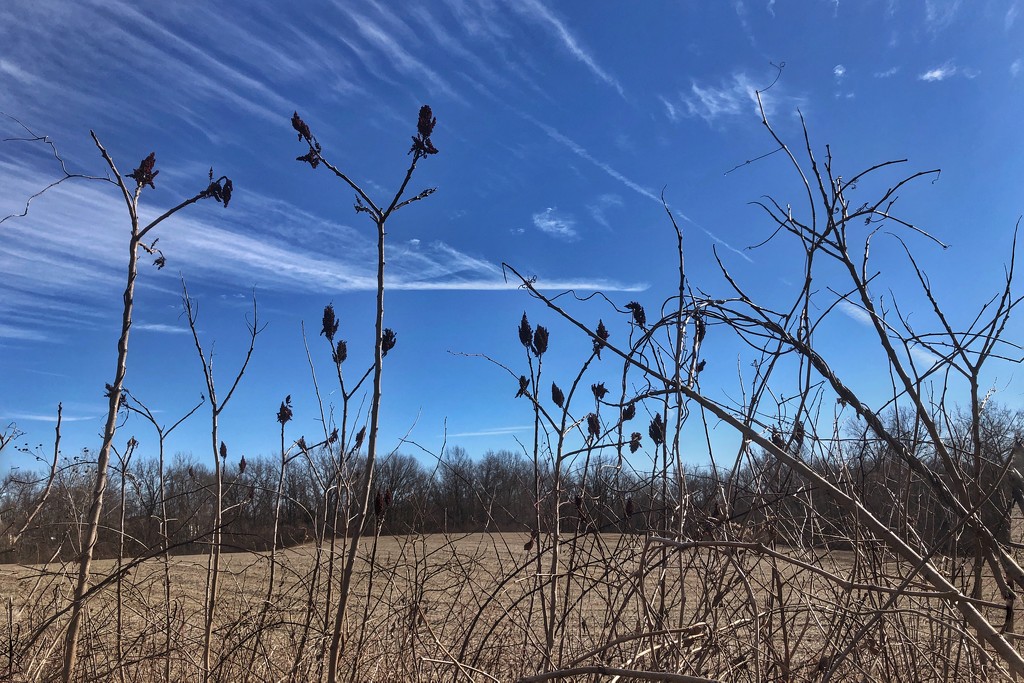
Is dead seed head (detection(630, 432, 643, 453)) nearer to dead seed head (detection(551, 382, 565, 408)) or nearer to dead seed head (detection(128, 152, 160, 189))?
dead seed head (detection(551, 382, 565, 408))

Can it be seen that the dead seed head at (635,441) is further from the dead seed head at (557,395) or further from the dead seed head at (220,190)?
the dead seed head at (220,190)

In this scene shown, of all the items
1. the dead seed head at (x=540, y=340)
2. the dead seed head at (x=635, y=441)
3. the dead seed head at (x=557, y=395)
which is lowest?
the dead seed head at (x=635, y=441)

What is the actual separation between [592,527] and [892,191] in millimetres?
1590

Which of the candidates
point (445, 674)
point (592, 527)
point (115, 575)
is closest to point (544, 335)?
point (592, 527)

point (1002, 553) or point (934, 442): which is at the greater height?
point (934, 442)

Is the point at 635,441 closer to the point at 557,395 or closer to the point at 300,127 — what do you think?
the point at 557,395

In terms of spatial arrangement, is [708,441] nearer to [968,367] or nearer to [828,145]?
[968,367]

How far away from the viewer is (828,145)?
2223 mm

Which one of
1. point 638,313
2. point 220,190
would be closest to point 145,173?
point 220,190

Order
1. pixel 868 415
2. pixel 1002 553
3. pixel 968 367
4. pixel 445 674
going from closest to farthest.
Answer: pixel 1002 553
pixel 868 415
pixel 968 367
pixel 445 674

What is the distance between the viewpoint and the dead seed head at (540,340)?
3182 millimetres

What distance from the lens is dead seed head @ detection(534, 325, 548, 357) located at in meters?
3.18

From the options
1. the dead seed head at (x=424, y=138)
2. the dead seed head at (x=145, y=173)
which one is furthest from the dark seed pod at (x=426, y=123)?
the dead seed head at (x=145, y=173)

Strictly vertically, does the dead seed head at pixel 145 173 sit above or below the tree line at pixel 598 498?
above
